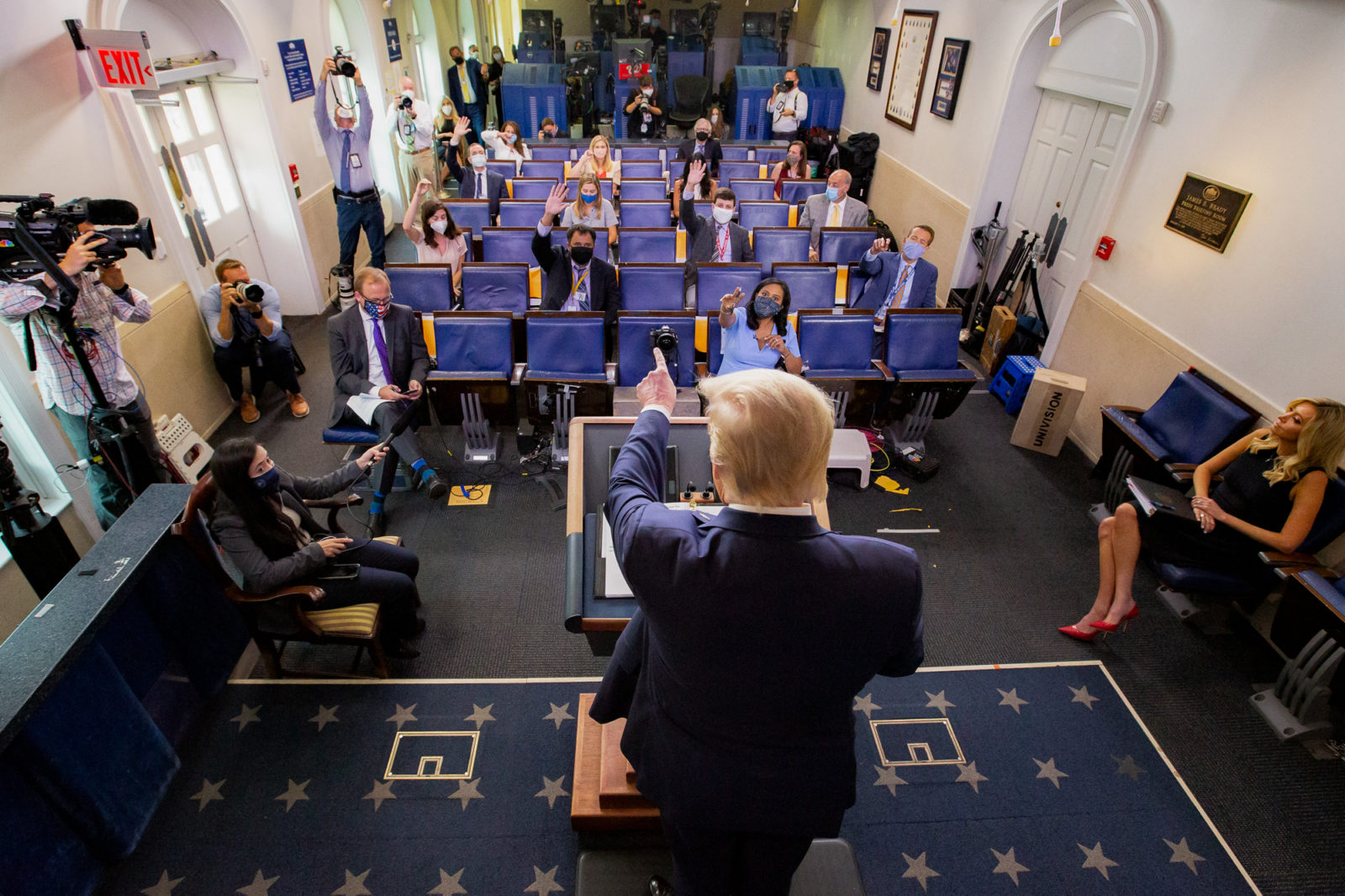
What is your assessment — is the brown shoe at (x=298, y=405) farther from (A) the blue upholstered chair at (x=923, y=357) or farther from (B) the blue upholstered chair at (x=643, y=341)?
(A) the blue upholstered chair at (x=923, y=357)

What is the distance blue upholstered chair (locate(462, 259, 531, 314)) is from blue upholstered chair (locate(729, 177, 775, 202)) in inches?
133

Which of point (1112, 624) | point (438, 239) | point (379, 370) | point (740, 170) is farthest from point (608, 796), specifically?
point (740, 170)

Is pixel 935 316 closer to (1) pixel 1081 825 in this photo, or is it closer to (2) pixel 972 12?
(1) pixel 1081 825

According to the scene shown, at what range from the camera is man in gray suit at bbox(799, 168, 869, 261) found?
6.25 m

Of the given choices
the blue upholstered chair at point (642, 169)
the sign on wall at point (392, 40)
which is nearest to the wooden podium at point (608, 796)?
the blue upholstered chair at point (642, 169)

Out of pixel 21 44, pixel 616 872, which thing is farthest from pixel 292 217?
pixel 616 872

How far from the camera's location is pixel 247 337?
4.55 meters

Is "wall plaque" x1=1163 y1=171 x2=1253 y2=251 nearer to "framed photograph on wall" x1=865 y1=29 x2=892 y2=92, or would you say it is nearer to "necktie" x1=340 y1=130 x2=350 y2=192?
"framed photograph on wall" x1=865 y1=29 x2=892 y2=92

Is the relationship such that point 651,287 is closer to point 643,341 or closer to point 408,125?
point 643,341

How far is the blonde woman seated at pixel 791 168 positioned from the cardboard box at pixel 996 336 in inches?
110

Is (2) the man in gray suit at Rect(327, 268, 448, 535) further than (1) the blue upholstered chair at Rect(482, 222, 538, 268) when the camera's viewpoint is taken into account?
No

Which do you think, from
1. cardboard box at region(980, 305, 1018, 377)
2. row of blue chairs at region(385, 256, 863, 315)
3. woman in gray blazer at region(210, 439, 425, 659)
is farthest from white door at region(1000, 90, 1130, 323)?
woman in gray blazer at region(210, 439, 425, 659)

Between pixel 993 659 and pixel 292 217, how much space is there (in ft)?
21.8

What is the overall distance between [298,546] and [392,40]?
346 inches
